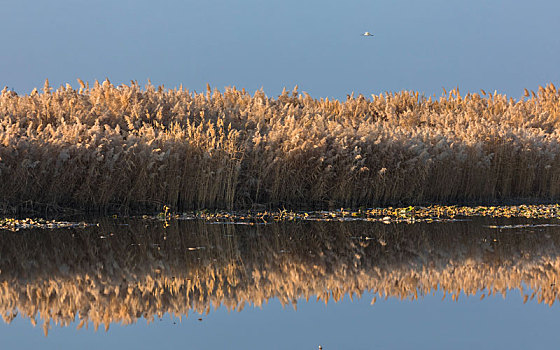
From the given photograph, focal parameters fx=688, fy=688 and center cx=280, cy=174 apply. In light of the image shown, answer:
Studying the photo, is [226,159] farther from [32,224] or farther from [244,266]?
[244,266]

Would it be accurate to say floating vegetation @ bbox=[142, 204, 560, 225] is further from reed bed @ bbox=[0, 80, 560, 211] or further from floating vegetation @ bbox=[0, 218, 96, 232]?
floating vegetation @ bbox=[0, 218, 96, 232]

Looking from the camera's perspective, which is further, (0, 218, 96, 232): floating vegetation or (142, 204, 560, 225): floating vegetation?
(142, 204, 560, 225): floating vegetation

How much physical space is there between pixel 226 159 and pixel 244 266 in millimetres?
5270

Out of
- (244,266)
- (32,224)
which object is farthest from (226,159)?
(244,266)

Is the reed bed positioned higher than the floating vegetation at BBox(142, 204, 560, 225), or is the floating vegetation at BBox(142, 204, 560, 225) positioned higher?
the reed bed

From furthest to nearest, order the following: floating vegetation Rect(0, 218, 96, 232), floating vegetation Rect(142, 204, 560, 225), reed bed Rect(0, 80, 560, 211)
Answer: reed bed Rect(0, 80, 560, 211), floating vegetation Rect(142, 204, 560, 225), floating vegetation Rect(0, 218, 96, 232)

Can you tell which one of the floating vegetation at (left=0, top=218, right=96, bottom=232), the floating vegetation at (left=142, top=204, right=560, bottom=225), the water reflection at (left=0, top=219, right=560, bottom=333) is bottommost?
the water reflection at (left=0, top=219, right=560, bottom=333)

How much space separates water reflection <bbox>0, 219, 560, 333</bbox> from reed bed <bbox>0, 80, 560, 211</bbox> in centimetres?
188

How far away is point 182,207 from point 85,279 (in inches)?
221

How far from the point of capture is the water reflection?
5.29 m

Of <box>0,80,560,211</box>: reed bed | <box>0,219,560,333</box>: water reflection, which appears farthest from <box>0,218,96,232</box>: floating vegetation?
<box>0,80,560,211</box>: reed bed

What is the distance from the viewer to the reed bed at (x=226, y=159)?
11031mm

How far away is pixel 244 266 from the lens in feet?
21.9

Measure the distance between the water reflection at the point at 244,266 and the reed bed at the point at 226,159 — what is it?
1876 millimetres
